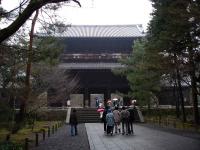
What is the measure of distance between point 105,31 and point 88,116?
784 inches

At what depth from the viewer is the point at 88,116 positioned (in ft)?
134

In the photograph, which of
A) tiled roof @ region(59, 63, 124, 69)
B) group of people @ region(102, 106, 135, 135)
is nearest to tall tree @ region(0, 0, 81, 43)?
group of people @ region(102, 106, 135, 135)

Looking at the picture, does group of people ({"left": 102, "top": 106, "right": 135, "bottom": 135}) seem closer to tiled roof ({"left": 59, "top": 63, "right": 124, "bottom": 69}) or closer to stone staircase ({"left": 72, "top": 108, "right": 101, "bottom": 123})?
stone staircase ({"left": 72, "top": 108, "right": 101, "bottom": 123})

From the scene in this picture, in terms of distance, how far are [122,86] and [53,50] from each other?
30589 mm

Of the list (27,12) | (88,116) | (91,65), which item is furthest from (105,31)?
(27,12)

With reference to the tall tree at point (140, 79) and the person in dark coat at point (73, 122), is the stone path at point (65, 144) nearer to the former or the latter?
the person in dark coat at point (73, 122)

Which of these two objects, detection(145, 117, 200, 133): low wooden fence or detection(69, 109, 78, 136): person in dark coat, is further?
detection(145, 117, 200, 133): low wooden fence

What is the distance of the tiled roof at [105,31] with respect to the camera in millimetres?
54938

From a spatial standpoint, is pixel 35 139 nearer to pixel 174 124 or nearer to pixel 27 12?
pixel 27 12

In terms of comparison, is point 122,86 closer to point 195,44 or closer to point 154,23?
point 154,23

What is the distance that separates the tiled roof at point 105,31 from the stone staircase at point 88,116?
13638mm

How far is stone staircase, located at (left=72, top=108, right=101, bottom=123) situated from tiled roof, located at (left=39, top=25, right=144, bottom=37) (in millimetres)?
13638

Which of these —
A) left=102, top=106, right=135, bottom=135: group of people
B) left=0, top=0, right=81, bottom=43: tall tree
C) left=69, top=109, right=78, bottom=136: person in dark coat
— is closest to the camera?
left=0, top=0, right=81, bottom=43: tall tree

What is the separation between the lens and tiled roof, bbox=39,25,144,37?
5494 cm
